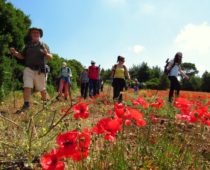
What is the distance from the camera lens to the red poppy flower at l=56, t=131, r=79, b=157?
5.86 feet

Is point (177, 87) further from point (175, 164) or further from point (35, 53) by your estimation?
point (175, 164)

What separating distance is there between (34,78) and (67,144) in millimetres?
5556

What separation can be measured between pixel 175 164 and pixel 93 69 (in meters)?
11.3

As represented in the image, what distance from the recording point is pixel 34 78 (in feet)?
23.8

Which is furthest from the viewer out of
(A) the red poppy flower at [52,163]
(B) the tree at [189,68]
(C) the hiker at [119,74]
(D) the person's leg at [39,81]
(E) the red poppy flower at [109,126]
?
(B) the tree at [189,68]

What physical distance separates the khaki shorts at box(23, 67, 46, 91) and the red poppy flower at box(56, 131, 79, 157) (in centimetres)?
540

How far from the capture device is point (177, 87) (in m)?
9.80

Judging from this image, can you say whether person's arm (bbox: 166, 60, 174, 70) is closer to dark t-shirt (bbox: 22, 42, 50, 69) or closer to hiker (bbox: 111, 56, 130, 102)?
hiker (bbox: 111, 56, 130, 102)

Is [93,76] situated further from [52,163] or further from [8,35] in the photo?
[52,163]

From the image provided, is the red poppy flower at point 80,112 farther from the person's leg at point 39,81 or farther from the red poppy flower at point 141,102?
the person's leg at point 39,81

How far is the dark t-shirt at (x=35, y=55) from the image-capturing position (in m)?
7.11

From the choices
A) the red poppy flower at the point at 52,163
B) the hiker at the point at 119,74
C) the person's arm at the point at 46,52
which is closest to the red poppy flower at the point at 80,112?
the red poppy flower at the point at 52,163

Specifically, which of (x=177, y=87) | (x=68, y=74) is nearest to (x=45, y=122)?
(x=177, y=87)

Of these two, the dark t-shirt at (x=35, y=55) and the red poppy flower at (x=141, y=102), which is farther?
the dark t-shirt at (x=35, y=55)
